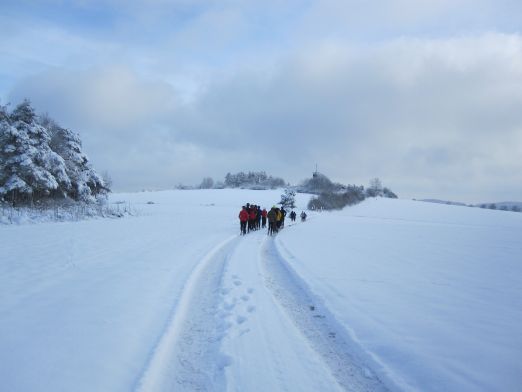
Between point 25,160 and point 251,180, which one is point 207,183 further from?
point 25,160

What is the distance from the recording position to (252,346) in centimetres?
385

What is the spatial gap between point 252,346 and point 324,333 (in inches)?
48.7

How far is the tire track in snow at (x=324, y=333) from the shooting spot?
132 inches

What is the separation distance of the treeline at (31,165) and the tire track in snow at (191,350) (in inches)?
764

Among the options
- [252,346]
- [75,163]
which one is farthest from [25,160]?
[252,346]

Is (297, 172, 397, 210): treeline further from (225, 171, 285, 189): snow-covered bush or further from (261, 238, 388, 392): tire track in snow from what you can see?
(261, 238, 388, 392): tire track in snow

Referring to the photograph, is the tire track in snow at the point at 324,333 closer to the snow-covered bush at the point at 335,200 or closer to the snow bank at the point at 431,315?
the snow bank at the point at 431,315

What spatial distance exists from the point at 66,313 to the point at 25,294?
4.96ft

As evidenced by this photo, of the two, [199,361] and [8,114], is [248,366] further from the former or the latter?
[8,114]

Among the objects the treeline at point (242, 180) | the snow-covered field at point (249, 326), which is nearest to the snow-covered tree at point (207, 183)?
the treeline at point (242, 180)

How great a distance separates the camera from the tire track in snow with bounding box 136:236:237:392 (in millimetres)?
3141

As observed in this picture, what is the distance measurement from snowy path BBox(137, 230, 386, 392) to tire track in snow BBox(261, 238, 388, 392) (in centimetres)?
1

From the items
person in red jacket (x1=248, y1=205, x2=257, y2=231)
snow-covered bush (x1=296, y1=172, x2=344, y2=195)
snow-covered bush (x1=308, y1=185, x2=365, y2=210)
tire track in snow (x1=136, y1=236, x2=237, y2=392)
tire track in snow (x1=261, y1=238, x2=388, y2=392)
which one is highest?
snow-covered bush (x1=296, y1=172, x2=344, y2=195)

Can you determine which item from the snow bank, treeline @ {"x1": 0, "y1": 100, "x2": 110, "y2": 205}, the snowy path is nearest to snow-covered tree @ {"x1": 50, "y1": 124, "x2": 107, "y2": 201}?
treeline @ {"x1": 0, "y1": 100, "x2": 110, "y2": 205}
